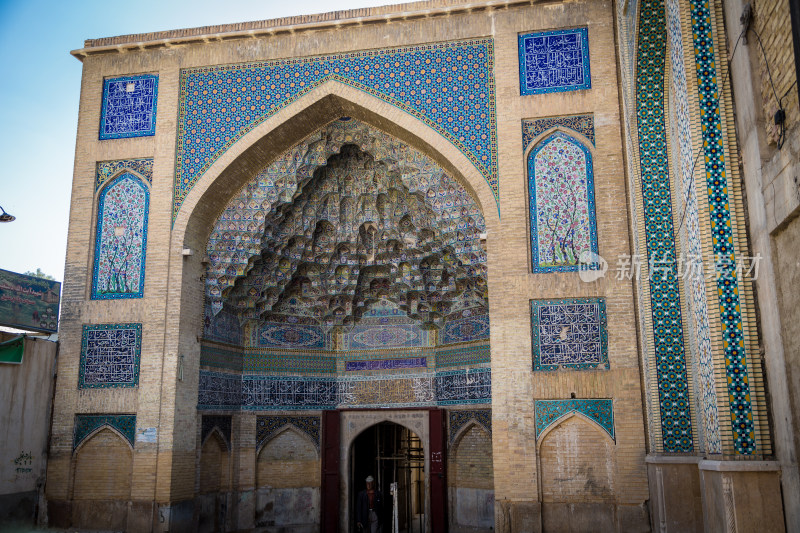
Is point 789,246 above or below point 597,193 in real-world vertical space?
below

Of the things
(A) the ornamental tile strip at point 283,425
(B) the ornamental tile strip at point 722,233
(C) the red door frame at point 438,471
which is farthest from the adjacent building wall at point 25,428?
(B) the ornamental tile strip at point 722,233

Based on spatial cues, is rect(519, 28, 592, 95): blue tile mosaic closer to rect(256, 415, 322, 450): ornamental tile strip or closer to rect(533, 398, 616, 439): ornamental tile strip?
rect(533, 398, 616, 439): ornamental tile strip

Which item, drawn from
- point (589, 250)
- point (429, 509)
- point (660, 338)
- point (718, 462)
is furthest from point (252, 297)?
point (718, 462)

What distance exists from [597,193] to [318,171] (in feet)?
10.1

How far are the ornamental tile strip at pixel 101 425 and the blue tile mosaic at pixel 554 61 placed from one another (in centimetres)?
511

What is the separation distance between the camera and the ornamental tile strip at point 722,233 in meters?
4.05

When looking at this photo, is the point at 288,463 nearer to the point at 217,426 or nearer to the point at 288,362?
the point at 217,426

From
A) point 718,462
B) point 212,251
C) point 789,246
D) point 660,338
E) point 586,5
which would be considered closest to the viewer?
point 789,246

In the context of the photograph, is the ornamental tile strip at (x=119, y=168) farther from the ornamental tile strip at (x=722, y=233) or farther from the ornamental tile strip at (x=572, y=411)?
the ornamental tile strip at (x=722, y=233)

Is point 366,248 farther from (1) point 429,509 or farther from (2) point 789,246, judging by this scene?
(2) point 789,246

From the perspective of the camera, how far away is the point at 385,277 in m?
8.91

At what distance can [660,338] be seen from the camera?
6.22 m

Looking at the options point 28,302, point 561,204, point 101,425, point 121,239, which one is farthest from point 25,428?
point 561,204

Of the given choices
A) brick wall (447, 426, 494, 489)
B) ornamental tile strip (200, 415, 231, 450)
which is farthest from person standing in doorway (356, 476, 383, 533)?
ornamental tile strip (200, 415, 231, 450)
